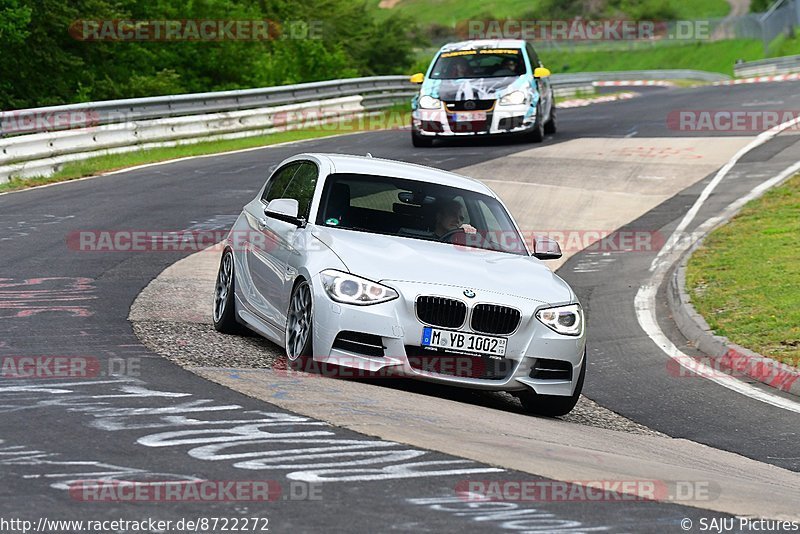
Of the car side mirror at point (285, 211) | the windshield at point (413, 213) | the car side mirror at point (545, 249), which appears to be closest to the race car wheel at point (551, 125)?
the windshield at point (413, 213)

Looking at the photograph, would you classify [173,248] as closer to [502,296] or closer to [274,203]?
[274,203]

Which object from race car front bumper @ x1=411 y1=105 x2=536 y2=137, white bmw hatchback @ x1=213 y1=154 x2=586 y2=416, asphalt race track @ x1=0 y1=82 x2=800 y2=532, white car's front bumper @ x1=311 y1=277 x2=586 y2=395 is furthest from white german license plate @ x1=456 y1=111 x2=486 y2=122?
white car's front bumper @ x1=311 y1=277 x2=586 y2=395

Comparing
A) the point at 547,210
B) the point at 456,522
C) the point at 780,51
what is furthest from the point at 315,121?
the point at 780,51

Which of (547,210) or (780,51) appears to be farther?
(780,51)

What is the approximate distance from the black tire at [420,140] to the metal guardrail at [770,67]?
106ft

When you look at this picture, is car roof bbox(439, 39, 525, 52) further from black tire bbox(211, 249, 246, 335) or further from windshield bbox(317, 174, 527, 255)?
windshield bbox(317, 174, 527, 255)

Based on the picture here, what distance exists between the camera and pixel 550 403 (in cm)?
902

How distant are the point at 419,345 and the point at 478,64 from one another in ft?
60.3

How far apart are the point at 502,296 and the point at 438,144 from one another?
18.6 m

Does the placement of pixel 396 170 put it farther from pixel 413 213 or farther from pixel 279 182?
pixel 279 182

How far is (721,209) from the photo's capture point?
20000 mm

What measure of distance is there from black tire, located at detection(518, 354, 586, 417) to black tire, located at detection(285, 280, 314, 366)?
148 centimetres

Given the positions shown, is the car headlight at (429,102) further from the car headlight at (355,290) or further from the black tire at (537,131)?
Result: the car headlight at (355,290)

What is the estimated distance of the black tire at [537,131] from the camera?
2642cm
